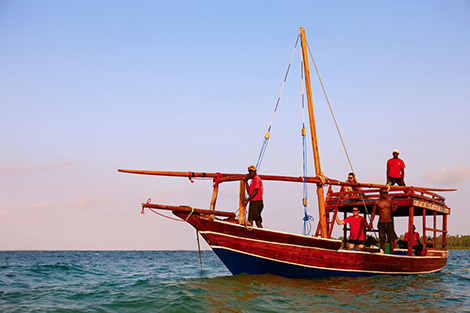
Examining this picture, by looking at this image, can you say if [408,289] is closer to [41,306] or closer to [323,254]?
[323,254]

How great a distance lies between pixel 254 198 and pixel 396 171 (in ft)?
24.2

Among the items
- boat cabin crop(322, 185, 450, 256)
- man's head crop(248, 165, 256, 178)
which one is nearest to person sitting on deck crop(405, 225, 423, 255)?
boat cabin crop(322, 185, 450, 256)

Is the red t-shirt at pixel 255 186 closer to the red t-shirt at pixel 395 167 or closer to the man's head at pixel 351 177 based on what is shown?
the man's head at pixel 351 177

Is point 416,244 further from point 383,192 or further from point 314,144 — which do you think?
point 314,144

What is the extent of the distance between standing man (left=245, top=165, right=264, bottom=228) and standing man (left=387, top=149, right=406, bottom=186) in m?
6.87

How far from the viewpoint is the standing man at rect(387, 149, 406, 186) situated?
715 inches

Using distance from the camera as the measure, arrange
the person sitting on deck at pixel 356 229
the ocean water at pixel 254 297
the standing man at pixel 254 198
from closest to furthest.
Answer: the ocean water at pixel 254 297 < the standing man at pixel 254 198 < the person sitting on deck at pixel 356 229

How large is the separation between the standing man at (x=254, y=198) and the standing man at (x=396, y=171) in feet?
22.5

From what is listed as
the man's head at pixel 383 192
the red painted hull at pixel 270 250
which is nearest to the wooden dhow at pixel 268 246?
the red painted hull at pixel 270 250

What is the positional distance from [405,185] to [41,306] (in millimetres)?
13882

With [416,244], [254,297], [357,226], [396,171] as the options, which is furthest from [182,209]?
[416,244]

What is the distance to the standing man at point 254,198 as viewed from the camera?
13.7 metres

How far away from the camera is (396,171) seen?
18.2 m

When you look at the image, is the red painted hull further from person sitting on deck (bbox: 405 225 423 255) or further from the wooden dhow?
person sitting on deck (bbox: 405 225 423 255)
